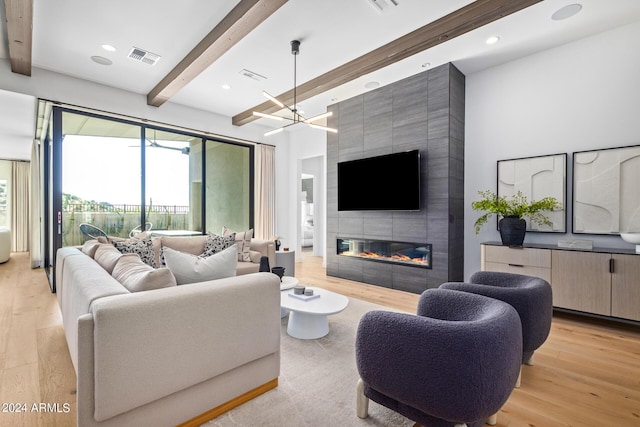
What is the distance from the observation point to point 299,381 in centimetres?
187

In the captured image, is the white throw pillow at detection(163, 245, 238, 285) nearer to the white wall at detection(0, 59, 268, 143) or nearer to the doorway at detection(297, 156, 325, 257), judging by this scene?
the white wall at detection(0, 59, 268, 143)

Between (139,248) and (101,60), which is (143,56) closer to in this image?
(101,60)

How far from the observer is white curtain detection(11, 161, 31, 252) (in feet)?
24.5

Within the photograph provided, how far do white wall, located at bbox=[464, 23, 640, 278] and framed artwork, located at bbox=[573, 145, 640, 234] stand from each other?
81mm

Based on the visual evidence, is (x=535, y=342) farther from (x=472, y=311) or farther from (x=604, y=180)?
(x=604, y=180)

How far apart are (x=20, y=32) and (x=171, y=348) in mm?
3324

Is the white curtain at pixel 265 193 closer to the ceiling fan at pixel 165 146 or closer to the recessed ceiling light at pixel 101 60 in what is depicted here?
the ceiling fan at pixel 165 146

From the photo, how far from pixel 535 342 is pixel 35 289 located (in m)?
5.54

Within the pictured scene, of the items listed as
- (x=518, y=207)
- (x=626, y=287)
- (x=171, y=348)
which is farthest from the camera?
(x=518, y=207)

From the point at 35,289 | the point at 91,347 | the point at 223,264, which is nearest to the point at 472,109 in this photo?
the point at 223,264

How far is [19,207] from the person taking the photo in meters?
7.50

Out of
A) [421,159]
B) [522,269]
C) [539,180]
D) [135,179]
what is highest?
[421,159]

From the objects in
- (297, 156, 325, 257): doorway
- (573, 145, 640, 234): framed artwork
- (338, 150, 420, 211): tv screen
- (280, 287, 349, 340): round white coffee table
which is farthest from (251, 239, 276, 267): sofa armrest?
(573, 145, 640, 234): framed artwork

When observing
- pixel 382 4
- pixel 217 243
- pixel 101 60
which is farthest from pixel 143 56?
pixel 382 4
